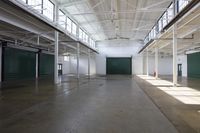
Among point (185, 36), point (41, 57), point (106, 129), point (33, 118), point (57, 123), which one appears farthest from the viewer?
point (41, 57)

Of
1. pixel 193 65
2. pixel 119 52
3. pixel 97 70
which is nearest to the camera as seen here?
pixel 193 65

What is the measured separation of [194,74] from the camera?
28.7 metres

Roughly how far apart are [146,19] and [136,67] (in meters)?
18.1

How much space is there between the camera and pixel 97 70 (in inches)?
1597

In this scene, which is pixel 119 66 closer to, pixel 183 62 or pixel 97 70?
pixel 97 70

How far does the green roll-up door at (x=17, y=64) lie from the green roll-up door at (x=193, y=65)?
22131mm

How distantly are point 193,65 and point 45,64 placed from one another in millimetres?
21716

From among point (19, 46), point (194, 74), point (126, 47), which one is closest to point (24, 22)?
point (19, 46)

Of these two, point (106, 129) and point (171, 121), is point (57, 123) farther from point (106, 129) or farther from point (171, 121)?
point (171, 121)

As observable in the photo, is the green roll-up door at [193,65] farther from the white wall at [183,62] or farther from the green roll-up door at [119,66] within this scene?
the green roll-up door at [119,66]

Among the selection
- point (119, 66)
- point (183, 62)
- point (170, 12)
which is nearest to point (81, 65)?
point (119, 66)

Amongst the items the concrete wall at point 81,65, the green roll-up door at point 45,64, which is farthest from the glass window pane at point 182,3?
the concrete wall at point 81,65

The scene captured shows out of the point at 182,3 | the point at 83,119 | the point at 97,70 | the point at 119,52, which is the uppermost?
the point at 182,3

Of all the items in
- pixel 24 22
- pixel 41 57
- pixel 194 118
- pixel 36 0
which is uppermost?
pixel 36 0
